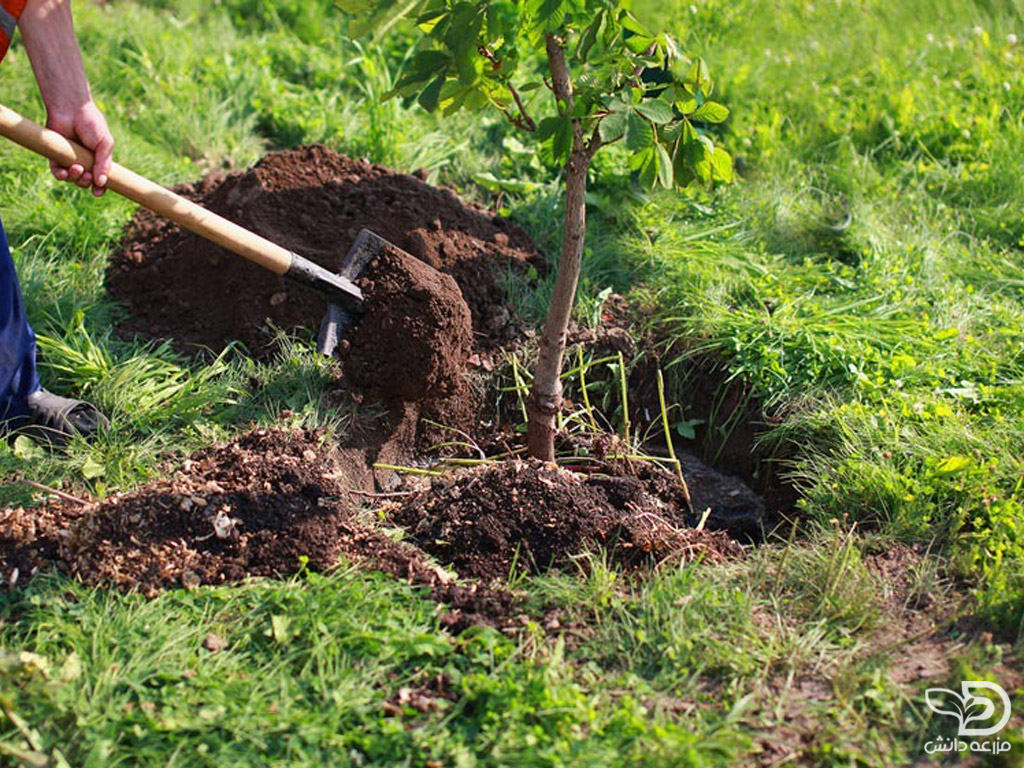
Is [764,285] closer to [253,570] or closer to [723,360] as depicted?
[723,360]

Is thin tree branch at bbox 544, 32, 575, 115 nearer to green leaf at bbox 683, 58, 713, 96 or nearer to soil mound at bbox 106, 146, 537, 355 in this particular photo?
green leaf at bbox 683, 58, 713, 96

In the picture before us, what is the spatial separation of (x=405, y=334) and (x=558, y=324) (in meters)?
0.58

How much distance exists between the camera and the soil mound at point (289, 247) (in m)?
4.03

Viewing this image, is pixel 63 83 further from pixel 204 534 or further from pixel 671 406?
pixel 671 406

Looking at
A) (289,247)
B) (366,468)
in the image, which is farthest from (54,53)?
(366,468)

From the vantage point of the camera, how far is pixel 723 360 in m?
4.04

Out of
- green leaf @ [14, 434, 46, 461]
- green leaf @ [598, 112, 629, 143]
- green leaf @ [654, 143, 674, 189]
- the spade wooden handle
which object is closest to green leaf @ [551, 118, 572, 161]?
green leaf @ [598, 112, 629, 143]

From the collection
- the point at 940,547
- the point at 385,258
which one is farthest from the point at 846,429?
the point at 385,258

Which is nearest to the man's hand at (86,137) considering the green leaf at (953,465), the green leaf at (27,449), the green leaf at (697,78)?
the green leaf at (27,449)

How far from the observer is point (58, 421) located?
11.6ft

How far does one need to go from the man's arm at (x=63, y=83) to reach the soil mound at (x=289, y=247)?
868mm

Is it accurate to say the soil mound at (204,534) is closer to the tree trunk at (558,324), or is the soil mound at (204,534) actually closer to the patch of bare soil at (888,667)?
the tree trunk at (558,324)

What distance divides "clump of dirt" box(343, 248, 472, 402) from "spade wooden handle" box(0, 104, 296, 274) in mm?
334

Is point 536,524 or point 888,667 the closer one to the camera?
point 888,667
